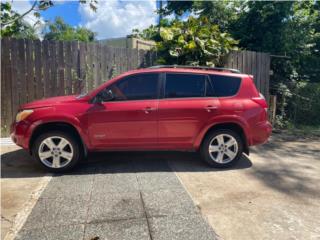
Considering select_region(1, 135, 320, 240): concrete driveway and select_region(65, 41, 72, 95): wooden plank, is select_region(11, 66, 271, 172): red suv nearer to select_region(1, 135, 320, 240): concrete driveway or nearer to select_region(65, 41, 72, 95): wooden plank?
select_region(1, 135, 320, 240): concrete driveway

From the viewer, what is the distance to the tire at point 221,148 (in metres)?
5.17

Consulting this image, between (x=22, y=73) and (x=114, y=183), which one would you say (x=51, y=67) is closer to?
(x=22, y=73)

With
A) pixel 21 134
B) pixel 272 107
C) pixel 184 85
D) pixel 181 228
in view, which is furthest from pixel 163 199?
pixel 272 107

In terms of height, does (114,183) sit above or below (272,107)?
below

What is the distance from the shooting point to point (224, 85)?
17.2 ft

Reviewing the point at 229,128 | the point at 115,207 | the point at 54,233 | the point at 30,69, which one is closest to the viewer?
the point at 54,233

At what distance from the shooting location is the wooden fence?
6.89 metres

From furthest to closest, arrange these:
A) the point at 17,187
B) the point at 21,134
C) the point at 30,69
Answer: the point at 30,69
the point at 21,134
the point at 17,187

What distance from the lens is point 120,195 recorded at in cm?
408

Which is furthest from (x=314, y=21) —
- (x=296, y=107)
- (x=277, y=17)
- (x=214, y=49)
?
(x=214, y=49)

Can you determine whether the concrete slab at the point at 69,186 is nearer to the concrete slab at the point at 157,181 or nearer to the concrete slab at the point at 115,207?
the concrete slab at the point at 115,207

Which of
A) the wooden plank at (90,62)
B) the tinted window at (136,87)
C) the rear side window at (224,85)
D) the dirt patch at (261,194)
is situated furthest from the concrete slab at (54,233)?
the wooden plank at (90,62)

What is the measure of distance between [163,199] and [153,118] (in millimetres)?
1508

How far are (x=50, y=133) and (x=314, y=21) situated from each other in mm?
9775
